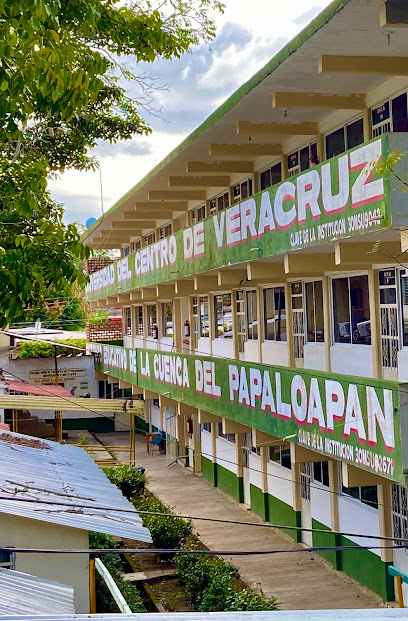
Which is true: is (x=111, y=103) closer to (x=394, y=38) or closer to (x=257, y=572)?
(x=394, y=38)

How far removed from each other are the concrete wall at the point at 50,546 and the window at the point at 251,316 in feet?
36.9

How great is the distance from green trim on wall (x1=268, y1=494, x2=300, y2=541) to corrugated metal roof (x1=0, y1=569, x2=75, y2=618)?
10778 millimetres

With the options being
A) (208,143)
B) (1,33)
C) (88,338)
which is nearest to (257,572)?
(208,143)

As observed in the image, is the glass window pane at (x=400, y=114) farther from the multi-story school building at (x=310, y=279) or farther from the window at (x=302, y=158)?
the window at (x=302, y=158)

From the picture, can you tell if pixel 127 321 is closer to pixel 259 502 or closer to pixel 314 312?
pixel 259 502

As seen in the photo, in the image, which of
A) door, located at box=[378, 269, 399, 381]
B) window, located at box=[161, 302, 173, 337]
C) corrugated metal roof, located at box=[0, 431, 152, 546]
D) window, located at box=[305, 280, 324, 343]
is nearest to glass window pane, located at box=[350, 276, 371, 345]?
door, located at box=[378, 269, 399, 381]

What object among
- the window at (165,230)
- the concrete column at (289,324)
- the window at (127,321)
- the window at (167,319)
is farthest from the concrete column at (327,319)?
the window at (127,321)

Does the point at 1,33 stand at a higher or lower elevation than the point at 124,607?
higher

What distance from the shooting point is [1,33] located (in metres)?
6.83

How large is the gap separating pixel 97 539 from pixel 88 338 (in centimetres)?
2580

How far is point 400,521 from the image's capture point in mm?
14164

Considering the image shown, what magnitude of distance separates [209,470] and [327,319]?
11876mm

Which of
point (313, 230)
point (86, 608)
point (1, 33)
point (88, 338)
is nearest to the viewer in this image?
point (1, 33)

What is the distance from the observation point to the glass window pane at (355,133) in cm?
1512
